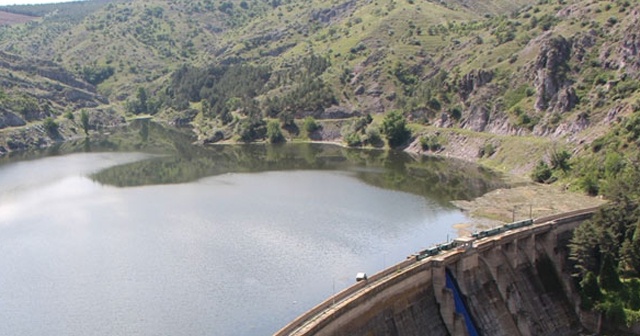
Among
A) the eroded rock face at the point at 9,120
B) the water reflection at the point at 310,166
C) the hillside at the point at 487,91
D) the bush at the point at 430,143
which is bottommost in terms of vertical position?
the water reflection at the point at 310,166

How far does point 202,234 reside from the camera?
77125 millimetres

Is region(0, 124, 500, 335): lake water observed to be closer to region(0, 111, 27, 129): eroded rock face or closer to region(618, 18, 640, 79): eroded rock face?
region(0, 111, 27, 129): eroded rock face

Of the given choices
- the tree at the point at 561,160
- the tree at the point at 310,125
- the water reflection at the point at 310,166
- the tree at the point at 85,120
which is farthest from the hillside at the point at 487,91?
the water reflection at the point at 310,166

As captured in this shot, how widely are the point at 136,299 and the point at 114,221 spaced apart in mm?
→ 30324

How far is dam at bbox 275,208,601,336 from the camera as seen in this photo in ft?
135

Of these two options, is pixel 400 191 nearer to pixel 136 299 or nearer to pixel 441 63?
pixel 136 299

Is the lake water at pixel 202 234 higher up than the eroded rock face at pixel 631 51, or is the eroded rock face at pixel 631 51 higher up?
the eroded rock face at pixel 631 51

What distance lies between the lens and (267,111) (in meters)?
182

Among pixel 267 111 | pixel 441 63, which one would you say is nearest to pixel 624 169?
pixel 441 63

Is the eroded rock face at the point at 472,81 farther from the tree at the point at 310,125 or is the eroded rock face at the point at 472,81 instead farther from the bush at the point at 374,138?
the tree at the point at 310,125

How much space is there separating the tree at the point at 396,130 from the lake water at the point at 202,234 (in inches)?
537

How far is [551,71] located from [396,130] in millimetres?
36956

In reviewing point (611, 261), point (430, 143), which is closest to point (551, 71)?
point (430, 143)

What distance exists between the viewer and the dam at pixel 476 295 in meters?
41.3
